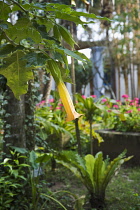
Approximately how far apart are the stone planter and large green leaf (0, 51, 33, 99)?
4.84 m

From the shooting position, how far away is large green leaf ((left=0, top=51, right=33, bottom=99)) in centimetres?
92

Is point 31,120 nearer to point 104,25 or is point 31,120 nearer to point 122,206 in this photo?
point 122,206

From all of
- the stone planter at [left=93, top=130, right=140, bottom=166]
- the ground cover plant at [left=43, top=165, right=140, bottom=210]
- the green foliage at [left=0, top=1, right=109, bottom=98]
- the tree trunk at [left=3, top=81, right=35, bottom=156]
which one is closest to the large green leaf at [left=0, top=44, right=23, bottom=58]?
the green foliage at [left=0, top=1, right=109, bottom=98]

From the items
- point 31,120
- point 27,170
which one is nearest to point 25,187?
point 27,170

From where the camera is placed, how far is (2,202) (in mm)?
2912

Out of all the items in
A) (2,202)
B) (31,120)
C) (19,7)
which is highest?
(19,7)

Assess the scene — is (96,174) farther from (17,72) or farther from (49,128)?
(17,72)

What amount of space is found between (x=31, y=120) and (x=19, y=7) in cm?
266

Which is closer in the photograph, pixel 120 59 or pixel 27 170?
pixel 27 170

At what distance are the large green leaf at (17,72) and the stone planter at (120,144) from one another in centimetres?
484

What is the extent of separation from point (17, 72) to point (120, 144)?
16.4 feet

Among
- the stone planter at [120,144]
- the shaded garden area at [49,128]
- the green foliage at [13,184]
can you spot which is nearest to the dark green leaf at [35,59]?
the shaded garden area at [49,128]

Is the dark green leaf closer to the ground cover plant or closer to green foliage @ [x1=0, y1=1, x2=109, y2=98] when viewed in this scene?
green foliage @ [x1=0, y1=1, x2=109, y2=98]

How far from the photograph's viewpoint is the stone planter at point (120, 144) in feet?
Answer: 18.3
